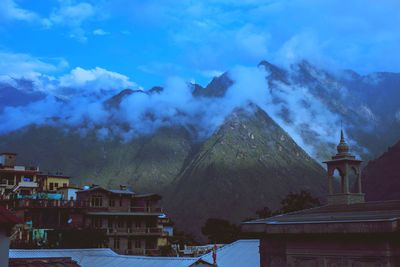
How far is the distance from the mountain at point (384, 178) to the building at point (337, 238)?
6479 cm

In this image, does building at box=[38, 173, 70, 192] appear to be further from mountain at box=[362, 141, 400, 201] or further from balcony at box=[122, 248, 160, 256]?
mountain at box=[362, 141, 400, 201]

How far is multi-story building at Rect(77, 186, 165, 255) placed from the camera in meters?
57.7

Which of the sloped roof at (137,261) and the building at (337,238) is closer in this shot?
the building at (337,238)

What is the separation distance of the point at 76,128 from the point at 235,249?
5658 inches

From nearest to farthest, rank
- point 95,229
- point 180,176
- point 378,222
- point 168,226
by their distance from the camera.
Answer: point 378,222 < point 95,229 < point 168,226 < point 180,176

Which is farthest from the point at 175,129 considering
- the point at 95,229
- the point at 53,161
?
the point at 95,229

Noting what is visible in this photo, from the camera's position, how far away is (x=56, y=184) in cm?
7556

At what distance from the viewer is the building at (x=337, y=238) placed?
15.2 metres


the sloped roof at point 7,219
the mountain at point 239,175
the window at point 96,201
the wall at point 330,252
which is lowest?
the wall at point 330,252

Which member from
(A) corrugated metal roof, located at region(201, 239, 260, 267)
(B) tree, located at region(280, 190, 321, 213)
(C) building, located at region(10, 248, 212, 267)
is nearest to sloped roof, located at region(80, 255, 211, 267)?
(C) building, located at region(10, 248, 212, 267)

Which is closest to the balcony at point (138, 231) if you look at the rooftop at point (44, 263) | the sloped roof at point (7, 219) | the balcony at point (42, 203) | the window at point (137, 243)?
the window at point (137, 243)

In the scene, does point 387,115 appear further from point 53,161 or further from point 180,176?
point 53,161

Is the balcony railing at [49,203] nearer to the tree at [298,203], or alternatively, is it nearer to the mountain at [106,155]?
the tree at [298,203]

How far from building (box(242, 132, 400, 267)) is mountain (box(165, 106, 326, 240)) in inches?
3482
